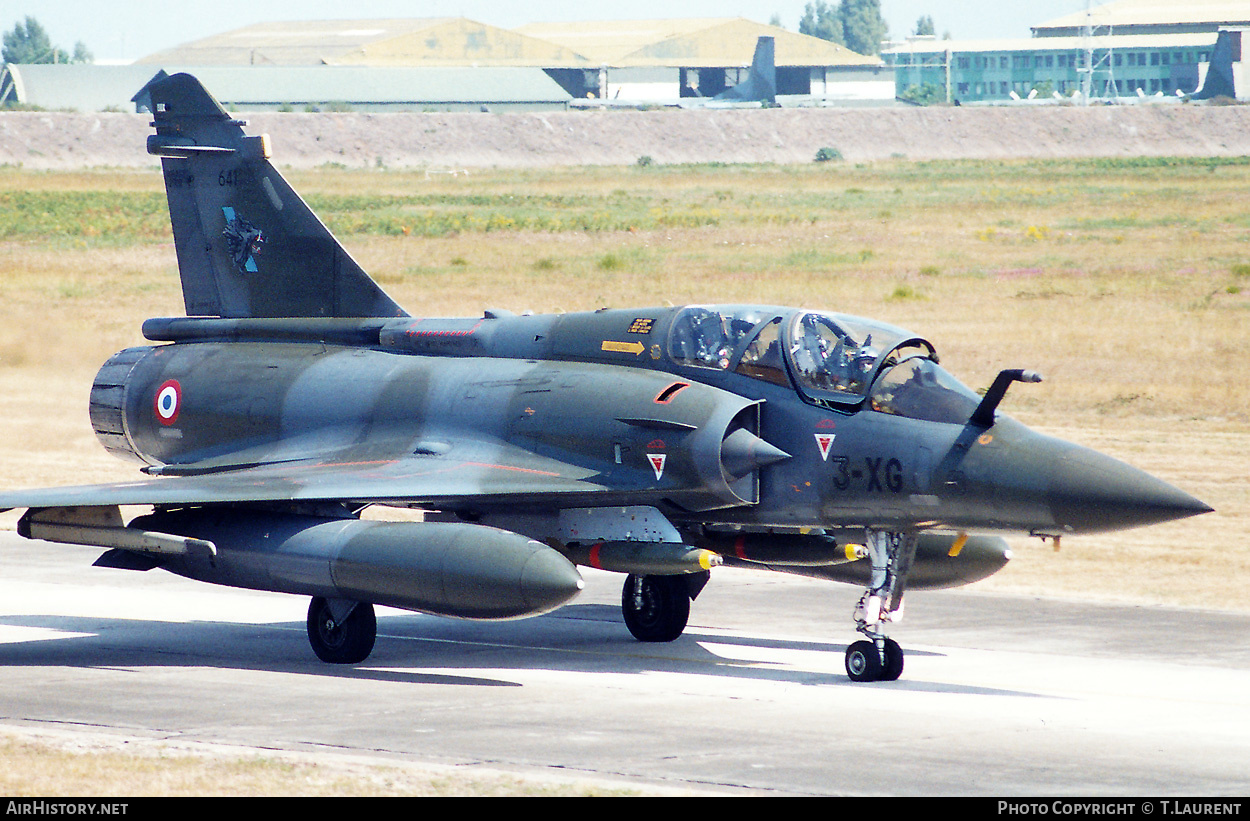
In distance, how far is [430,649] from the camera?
1605 centimetres

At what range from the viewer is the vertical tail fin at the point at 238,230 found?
61.4ft

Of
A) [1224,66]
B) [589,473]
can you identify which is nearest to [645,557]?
[589,473]

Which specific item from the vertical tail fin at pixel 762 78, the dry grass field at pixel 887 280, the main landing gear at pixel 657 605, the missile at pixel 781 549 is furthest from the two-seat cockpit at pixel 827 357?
the vertical tail fin at pixel 762 78

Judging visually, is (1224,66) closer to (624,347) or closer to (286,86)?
(286,86)

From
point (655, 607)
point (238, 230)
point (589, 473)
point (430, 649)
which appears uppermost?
point (238, 230)

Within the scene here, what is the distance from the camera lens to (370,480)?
15047 millimetres

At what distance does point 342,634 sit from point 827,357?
4.89 m

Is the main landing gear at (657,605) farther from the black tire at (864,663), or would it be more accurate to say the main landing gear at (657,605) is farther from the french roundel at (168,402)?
the french roundel at (168,402)

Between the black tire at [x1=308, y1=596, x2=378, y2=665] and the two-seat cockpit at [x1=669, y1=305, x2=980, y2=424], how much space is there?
3.60 m

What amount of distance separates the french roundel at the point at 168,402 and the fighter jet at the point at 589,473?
23 millimetres

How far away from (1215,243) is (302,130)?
8520 centimetres

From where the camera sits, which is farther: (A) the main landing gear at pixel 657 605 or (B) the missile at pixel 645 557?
(A) the main landing gear at pixel 657 605
